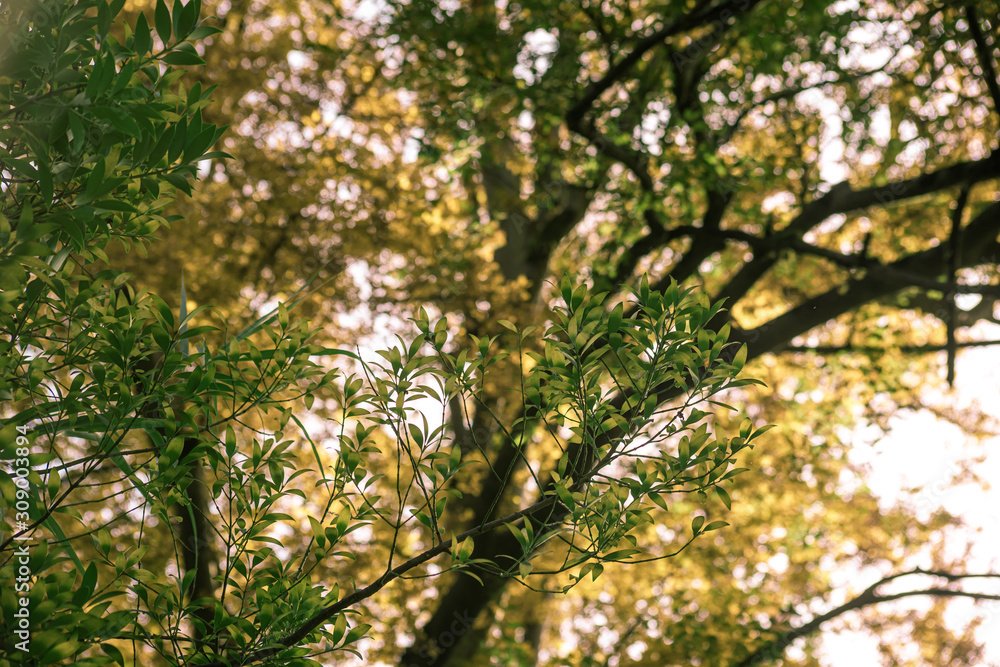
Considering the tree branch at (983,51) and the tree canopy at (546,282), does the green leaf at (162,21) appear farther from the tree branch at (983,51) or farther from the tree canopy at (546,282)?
the tree branch at (983,51)

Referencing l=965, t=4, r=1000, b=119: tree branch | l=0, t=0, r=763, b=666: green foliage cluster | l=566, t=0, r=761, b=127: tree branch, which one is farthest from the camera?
l=566, t=0, r=761, b=127: tree branch

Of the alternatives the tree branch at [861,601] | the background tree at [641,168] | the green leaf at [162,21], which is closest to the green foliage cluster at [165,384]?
the green leaf at [162,21]

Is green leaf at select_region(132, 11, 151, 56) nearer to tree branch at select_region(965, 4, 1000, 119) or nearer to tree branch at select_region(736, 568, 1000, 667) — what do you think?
tree branch at select_region(965, 4, 1000, 119)

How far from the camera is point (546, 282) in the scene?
362cm

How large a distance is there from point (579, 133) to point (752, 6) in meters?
1.68

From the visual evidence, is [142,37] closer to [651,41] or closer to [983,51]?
[651,41]

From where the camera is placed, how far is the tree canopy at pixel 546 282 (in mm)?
1882

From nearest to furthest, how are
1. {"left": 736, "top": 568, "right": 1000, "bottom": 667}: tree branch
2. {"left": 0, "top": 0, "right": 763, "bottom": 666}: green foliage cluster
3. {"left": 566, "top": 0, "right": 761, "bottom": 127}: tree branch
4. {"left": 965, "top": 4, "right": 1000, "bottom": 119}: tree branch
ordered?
{"left": 0, "top": 0, "right": 763, "bottom": 666}: green foliage cluster < {"left": 965, "top": 4, "right": 1000, "bottom": 119}: tree branch < {"left": 566, "top": 0, "right": 761, "bottom": 127}: tree branch < {"left": 736, "top": 568, "right": 1000, "bottom": 667}: tree branch

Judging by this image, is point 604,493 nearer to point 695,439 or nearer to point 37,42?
point 695,439

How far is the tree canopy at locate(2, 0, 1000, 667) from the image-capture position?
74.1 inches

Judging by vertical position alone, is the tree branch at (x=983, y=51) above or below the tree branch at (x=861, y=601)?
above

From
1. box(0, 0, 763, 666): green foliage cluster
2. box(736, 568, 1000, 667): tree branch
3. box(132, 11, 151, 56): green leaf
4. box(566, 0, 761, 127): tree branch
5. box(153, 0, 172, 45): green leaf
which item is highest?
box(566, 0, 761, 127): tree branch

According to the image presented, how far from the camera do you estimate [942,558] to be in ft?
38.3

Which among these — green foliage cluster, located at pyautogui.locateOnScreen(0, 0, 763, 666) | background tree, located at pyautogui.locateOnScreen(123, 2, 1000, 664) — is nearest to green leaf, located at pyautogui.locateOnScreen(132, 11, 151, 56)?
green foliage cluster, located at pyautogui.locateOnScreen(0, 0, 763, 666)
